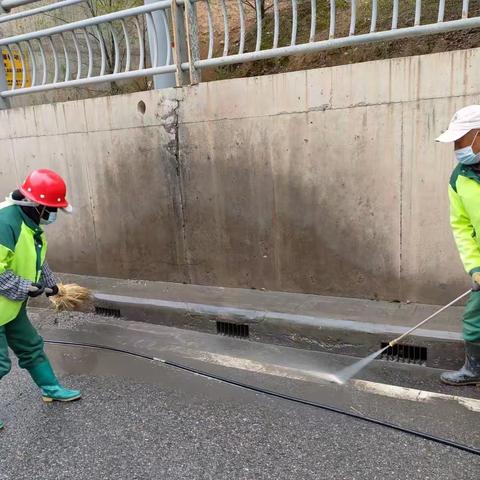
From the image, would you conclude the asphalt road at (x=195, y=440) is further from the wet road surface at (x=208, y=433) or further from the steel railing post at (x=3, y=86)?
the steel railing post at (x=3, y=86)

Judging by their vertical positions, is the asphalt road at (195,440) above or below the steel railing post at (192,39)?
below

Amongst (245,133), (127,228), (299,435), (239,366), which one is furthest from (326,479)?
(127,228)

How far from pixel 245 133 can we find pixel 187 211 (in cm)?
114

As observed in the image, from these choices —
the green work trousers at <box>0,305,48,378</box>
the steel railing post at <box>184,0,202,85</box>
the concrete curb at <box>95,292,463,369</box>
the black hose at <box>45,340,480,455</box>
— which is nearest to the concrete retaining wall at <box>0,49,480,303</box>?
the steel railing post at <box>184,0,202,85</box>

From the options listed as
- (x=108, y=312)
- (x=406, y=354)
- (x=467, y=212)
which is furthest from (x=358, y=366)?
(x=108, y=312)

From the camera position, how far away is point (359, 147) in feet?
14.4

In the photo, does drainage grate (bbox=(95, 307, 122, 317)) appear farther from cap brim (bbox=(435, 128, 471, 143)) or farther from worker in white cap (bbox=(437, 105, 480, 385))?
cap brim (bbox=(435, 128, 471, 143))

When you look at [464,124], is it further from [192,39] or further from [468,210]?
[192,39]

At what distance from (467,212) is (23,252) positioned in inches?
115

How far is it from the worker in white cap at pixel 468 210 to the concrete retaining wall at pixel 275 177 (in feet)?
3.25

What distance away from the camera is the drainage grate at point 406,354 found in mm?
3742

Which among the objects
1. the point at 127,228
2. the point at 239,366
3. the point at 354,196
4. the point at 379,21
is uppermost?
the point at 379,21

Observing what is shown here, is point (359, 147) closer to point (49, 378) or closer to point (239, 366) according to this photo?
point (239, 366)

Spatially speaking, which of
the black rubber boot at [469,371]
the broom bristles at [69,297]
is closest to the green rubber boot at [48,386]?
the broom bristles at [69,297]
